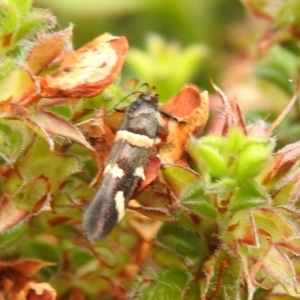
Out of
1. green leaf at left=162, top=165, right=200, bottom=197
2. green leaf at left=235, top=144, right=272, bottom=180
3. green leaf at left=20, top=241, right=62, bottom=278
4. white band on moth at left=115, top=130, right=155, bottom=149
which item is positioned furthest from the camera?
green leaf at left=20, top=241, right=62, bottom=278

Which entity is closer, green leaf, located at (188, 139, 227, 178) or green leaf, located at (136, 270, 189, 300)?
green leaf, located at (188, 139, 227, 178)

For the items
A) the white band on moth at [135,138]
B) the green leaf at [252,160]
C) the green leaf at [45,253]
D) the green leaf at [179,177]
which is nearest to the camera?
the green leaf at [252,160]

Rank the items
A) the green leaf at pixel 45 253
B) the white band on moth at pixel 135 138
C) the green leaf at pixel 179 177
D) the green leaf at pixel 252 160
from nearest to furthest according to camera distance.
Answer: the green leaf at pixel 252 160 < the green leaf at pixel 179 177 < the white band on moth at pixel 135 138 < the green leaf at pixel 45 253

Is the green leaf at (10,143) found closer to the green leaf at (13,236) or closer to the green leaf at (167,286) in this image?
the green leaf at (13,236)

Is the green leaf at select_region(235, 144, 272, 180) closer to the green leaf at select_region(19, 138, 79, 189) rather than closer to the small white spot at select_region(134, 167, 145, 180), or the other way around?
the small white spot at select_region(134, 167, 145, 180)

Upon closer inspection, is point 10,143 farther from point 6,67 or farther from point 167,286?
point 167,286

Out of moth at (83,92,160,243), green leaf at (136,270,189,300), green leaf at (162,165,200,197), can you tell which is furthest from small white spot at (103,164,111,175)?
green leaf at (136,270,189,300)

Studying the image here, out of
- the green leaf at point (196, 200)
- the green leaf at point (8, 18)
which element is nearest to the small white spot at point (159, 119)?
the green leaf at point (196, 200)
